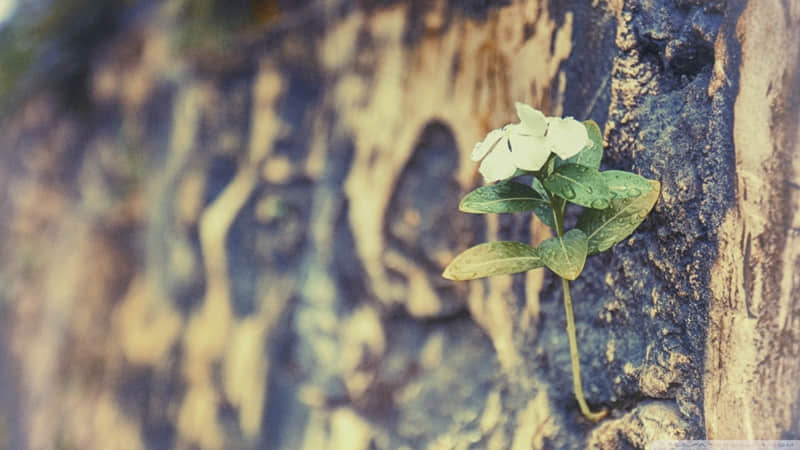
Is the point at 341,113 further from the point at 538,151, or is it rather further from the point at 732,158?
the point at 732,158

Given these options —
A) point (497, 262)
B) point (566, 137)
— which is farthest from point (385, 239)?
point (566, 137)

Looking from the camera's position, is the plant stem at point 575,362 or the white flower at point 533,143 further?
the plant stem at point 575,362

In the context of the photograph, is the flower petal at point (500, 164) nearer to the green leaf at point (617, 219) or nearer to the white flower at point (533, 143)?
the white flower at point (533, 143)

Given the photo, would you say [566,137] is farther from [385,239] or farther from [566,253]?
[385,239]

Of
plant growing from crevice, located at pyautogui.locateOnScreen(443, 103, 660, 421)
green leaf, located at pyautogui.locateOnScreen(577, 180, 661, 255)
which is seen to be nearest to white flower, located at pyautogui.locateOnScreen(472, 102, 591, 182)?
plant growing from crevice, located at pyautogui.locateOnScreen(443, 103, 660, 421)

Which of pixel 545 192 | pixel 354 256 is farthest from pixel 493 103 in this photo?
pixel 354 256

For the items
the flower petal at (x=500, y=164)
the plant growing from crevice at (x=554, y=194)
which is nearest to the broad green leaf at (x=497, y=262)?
the plant growing from crevice at (x=554, y=194)

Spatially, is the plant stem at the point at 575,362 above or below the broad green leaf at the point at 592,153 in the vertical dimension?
below

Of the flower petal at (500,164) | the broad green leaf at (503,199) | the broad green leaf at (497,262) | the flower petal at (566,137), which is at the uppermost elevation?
the flower petal at (566,137)
